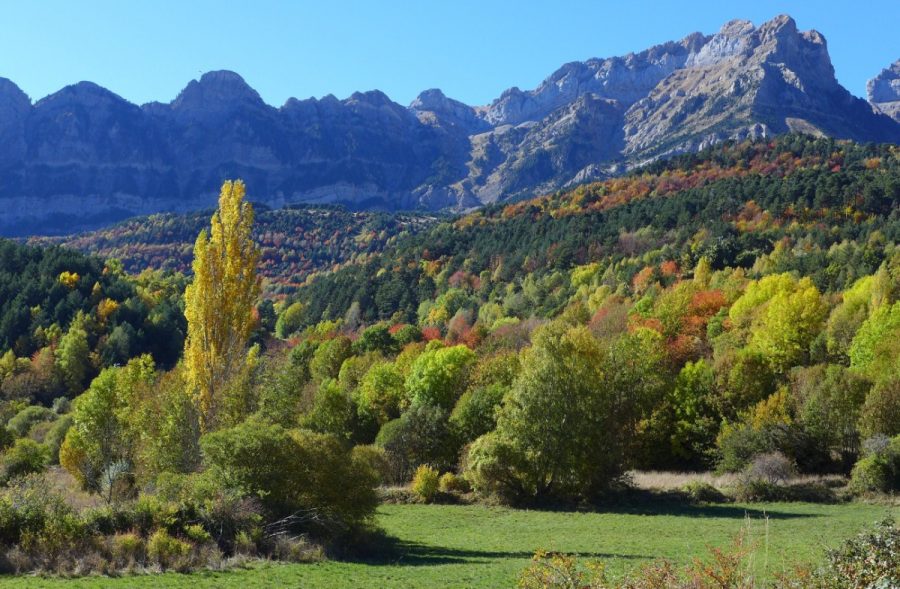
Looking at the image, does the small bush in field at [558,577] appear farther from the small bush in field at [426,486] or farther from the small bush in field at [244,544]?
the small bush in field at [426,486]

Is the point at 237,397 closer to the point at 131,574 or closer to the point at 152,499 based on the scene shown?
the point at 152,499

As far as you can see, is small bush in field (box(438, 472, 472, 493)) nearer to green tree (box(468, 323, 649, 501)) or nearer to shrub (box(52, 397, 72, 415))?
green tree (box(468, 323, 649, 501))

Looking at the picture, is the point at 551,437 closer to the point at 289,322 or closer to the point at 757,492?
the point at 757,492

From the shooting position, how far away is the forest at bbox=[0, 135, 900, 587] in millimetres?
28969

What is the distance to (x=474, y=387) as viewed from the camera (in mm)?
63406

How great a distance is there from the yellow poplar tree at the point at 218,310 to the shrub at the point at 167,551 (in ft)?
39.0

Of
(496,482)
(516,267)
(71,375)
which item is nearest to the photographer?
(496,482)

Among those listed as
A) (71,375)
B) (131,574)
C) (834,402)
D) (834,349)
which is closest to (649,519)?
(834,402)

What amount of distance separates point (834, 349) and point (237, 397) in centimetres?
5199

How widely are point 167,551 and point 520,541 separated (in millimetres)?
14600

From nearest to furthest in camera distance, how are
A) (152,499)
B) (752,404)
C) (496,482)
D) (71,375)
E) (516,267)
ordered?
1. (152,499)
2. (496,482)
3. (752,404)
4. (71,375)
5. (516,267)

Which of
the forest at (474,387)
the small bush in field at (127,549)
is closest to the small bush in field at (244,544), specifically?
the forest at (474,387)

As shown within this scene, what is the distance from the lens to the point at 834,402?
49656 millimetres

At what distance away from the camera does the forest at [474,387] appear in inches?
1141
